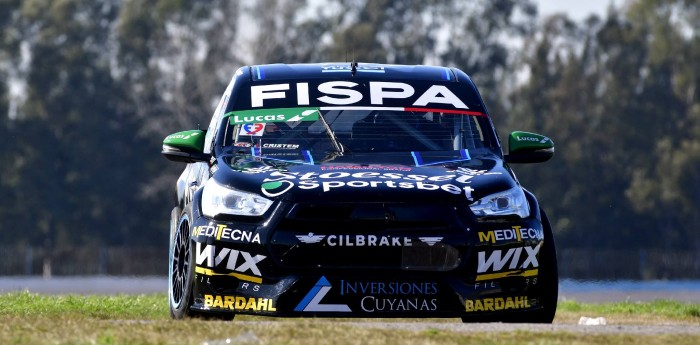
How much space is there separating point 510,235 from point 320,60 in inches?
2522

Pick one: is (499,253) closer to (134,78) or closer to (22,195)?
(22,195)

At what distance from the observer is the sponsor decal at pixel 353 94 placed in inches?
419

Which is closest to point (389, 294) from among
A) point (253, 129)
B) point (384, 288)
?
point (384, 288)

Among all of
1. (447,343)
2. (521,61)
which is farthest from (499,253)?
(521,61)

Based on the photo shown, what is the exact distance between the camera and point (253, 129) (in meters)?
10.4

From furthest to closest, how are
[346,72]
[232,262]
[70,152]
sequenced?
[70,152]
[346,72]
[232,262]

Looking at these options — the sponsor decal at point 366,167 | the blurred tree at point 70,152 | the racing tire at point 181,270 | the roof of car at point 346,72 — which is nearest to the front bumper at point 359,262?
the racing tire at point 181,270

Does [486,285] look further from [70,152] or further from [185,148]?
[70,152]

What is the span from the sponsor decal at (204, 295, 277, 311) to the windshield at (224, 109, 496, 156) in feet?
3.85

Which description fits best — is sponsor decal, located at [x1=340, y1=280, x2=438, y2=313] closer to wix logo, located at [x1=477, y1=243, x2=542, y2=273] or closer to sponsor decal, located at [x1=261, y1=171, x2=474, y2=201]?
wix logo, located at [x1=477, y1=243, x2=542, y2=273]

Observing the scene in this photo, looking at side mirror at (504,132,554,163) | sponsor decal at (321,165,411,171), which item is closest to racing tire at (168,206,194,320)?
sponsor decal at (321,165,411,171)

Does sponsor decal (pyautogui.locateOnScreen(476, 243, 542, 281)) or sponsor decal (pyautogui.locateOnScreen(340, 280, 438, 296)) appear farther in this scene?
sponsor decal (pyautogui.locateOnScreen(476, 243, 542, 281))

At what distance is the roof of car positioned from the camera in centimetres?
1095

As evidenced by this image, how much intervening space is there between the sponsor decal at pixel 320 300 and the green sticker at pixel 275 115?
1685mm
